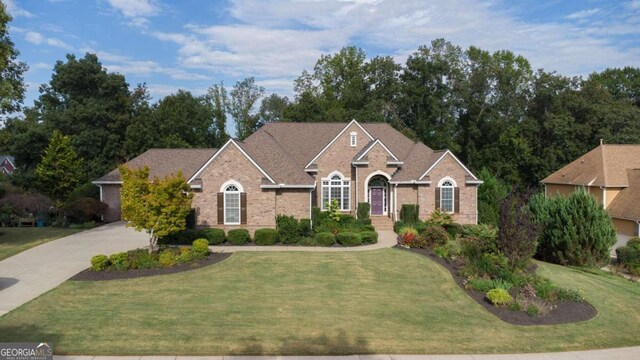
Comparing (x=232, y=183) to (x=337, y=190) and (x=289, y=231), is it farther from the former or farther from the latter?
(x=337, y=190)

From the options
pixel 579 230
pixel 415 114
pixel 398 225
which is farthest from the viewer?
pixel 415 114

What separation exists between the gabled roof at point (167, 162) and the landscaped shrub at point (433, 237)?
17414 millimetres

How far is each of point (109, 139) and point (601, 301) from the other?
4093 cm

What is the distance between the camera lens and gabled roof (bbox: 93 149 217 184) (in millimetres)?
34375

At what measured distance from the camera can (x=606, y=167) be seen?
3669 centimetres

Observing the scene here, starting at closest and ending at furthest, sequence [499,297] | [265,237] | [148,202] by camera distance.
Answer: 1. [499,297]
2. [148,202]
3. [265,237]

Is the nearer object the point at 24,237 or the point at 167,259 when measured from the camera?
the point at 167,259

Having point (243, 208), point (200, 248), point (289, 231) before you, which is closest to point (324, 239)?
point (289, 231)

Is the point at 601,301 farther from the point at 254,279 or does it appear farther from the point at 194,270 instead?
the point at 194,270

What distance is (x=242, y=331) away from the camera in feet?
39.9

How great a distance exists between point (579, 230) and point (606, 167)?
16361 millimetres

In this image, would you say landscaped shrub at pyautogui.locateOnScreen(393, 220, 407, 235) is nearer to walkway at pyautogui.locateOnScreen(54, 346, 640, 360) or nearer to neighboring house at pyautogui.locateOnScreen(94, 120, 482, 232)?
neighboring house at pyautogui.locateOnScreen(94, 120, 482, 232)

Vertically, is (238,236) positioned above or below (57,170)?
below

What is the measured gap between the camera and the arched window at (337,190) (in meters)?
33.3
